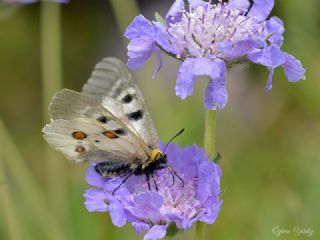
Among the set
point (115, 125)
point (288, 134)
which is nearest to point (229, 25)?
point (115, 125)

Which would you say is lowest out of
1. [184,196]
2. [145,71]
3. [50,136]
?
[145,71]

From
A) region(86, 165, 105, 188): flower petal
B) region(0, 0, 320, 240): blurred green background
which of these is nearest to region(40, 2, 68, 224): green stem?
region(0, 0, 320, 240): blurred green background

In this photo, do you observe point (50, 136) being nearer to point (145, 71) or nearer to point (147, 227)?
point (147, 227)

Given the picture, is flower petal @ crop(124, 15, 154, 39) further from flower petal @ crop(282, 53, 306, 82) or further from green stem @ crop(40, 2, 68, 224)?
green stem @ crop(40, 2, 68, 224)

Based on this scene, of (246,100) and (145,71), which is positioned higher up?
(145,71)

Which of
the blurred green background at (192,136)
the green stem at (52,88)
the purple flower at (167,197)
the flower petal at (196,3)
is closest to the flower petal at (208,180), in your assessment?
the purple flower at (167,197)

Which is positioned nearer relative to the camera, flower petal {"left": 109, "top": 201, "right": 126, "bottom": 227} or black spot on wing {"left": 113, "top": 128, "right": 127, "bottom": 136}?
flower petal {"left": 109, "top": 201, "right": 126, "bottom": 227}

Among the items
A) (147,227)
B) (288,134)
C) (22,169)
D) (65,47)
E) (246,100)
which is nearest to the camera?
(147,227)

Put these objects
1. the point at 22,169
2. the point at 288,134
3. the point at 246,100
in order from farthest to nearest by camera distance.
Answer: the point at 246,100
the point at 288,134
the point at 22,169
